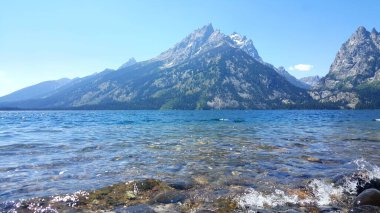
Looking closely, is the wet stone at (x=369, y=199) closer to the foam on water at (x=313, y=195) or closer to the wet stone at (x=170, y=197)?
the foam on water at (x=313, y=195)

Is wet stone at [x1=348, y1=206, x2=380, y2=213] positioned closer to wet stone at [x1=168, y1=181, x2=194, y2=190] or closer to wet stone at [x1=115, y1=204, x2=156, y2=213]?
wet stone at [x1=168, y1=181, x2=194, y2=190]

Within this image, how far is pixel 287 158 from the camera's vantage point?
90.7 feet

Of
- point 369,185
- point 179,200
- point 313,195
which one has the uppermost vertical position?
point 369,185

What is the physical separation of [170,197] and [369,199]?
29.3 feet

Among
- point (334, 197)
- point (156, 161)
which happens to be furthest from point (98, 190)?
point (334, 197)

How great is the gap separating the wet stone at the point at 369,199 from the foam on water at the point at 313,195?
976 millimetres

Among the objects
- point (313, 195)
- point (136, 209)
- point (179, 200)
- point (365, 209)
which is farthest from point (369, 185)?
point (136, 209)

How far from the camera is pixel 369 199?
1388 cm

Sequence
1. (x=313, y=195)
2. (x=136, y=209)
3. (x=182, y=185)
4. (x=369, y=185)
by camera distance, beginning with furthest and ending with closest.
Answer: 1. (x=182, y=185)
2. (x=369, y=185)
3. (x=313, y=195)
4. (x=136, y=209)

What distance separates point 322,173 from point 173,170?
400 inches

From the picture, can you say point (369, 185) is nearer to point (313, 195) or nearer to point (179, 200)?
point (313, 195)

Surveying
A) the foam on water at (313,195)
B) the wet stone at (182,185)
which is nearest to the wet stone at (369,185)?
the foam on water at (313,195)

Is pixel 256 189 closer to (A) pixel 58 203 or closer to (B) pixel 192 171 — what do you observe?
(B) pixel 192 171

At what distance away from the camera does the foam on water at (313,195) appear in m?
14.4
